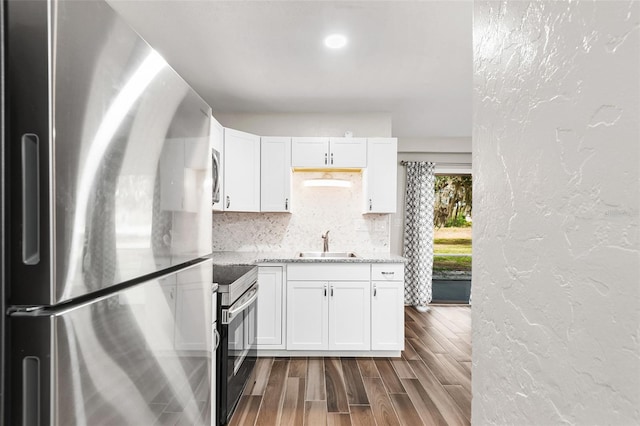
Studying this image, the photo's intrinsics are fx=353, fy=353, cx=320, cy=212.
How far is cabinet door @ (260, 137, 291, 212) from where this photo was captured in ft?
11.8

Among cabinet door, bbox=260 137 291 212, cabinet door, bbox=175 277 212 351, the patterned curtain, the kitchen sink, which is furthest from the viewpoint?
the patterned curtain

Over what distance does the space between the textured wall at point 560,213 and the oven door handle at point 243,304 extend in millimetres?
1631

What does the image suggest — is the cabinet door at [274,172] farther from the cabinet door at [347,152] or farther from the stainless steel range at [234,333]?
the stainless steel range at [234,333]

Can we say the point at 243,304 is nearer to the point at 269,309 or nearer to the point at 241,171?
the point at 269,309

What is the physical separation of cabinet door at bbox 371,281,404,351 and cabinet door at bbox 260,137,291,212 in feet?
4.05

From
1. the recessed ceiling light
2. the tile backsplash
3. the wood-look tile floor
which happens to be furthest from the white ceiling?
the wood-look tile floor

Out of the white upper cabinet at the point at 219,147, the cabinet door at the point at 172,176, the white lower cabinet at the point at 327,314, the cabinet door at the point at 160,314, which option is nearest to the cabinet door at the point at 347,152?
the white upper cabinet at the point at 219,147

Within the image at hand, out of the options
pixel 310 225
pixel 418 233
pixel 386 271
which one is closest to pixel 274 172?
pixel 310 225

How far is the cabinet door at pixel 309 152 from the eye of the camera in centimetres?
360

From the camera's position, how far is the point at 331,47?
244 centimetres

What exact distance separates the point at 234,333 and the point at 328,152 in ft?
6.87

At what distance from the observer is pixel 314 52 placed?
2518mm

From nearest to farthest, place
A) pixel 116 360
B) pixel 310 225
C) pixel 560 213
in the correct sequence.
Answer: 1. pixel 560 213
2. pixel 116 360
3. pixel 310 225

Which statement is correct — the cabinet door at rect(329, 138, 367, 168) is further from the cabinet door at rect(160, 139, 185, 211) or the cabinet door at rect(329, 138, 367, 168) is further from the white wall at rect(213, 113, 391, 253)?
the cabinet door at rect(160, 139, 185, 211)
